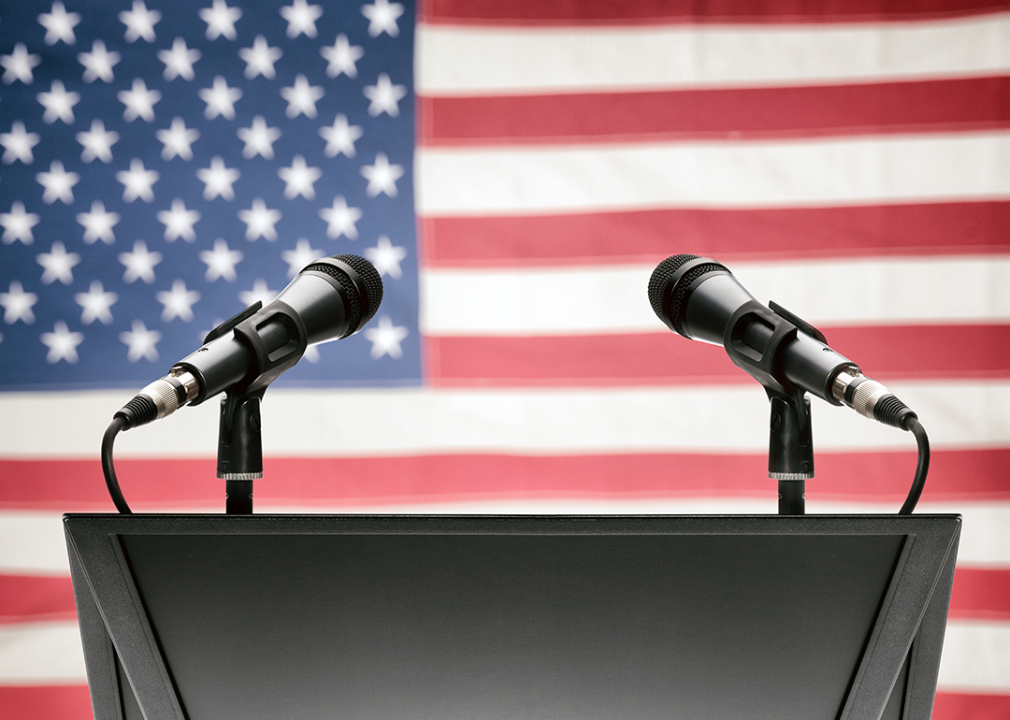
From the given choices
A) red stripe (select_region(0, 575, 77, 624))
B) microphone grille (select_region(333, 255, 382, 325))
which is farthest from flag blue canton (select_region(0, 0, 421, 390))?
microphone grille (select_region(333, 255, 382, 325))

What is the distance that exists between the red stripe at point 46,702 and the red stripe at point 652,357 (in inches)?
43.1

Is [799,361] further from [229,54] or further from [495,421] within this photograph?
[229,54]

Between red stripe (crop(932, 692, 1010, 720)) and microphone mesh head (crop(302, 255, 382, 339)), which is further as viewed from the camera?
red stripe (crop(932, 692, 1010, 720))

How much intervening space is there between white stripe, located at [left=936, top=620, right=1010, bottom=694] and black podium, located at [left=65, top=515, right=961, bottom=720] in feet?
3.88

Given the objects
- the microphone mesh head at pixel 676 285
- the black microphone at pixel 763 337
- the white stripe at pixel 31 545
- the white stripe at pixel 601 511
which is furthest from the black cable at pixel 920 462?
the white stripe at pixel 31 545

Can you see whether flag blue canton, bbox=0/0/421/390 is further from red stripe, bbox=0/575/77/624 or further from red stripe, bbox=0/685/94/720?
red stripe, bbox=0/685/94/720

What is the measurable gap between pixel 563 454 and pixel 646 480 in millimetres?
195

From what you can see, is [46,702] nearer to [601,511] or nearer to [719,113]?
[601,511]

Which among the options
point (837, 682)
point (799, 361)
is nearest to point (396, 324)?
point (799, 361)

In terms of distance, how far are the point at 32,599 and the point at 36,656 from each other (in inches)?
5.2

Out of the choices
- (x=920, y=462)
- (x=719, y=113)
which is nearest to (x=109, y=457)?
(x=920, y=462)

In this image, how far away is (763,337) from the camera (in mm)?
692

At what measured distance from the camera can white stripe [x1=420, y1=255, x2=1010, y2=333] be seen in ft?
4.82

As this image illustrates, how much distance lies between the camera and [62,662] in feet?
4.98
